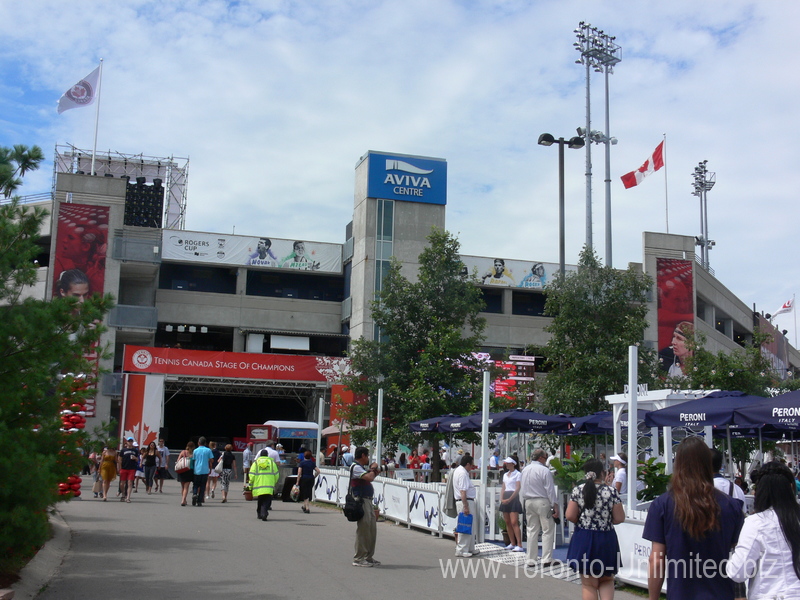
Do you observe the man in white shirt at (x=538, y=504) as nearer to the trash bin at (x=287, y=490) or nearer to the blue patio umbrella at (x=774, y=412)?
the blue patio umbrella at (x=774, y=412)

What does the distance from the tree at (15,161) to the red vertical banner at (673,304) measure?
44.4 meters

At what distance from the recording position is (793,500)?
441 cm

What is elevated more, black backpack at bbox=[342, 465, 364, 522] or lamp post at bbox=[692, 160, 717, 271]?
lamp post at bbox=[692, 160, 717, 271]

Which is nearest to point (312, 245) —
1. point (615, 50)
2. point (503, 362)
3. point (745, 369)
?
point (615, 50)

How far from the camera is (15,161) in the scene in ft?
32.2

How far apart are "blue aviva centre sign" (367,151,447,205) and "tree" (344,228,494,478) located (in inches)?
849

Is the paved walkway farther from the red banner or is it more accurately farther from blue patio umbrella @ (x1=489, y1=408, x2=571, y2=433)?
the red banner

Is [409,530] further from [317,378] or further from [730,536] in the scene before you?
[317,378]

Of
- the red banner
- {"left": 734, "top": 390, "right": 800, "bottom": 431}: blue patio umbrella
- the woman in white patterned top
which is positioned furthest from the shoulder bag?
the red banner

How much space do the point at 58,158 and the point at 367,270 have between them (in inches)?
903

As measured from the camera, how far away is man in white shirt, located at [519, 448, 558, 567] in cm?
1245

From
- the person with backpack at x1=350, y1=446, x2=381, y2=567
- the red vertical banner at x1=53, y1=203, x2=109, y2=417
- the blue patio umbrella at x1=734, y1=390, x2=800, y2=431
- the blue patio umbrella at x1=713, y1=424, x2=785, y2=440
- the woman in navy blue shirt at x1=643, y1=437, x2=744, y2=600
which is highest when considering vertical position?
the red vertical banner at x1=53, y1=203, x2=109, y2=417

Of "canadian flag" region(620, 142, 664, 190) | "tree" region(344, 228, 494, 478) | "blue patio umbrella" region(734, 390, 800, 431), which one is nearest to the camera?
"blue patio umbrella" region(734, 390, 800, 431)

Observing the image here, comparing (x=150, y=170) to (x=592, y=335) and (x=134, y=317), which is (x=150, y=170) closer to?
(x=134, y=317)
